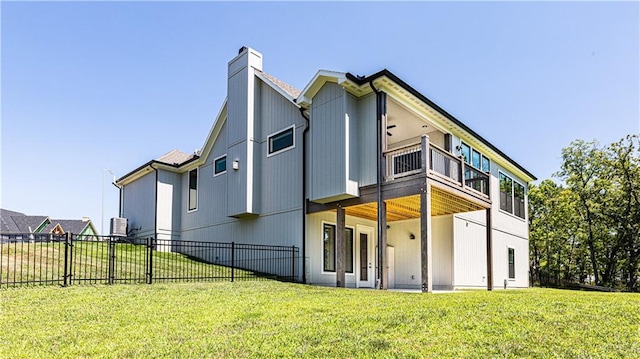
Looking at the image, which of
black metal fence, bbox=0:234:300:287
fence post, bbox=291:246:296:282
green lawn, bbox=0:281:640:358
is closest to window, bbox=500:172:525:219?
fence post, bbox=291:246:296:282

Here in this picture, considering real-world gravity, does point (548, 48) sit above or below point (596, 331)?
above

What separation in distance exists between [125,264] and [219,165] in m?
5.44

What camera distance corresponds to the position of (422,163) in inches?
423

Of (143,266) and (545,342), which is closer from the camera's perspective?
(545,342)

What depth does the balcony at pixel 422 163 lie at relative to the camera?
36.0ft

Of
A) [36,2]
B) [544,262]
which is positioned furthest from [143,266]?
[544,262]

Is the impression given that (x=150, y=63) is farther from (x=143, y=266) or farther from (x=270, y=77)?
(x=143, y=266)

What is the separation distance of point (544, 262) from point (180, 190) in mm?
25045

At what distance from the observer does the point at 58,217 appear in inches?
1527

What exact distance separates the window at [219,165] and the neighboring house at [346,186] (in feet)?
0.22

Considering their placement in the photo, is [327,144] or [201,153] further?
[201,153]

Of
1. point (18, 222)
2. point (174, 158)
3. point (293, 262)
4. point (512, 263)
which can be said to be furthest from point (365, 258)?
point (18, 222)

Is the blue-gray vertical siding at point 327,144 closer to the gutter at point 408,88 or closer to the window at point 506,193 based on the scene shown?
the gutter at point 408,88

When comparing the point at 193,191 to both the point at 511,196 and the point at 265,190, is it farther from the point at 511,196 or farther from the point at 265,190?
the point at 511,196
